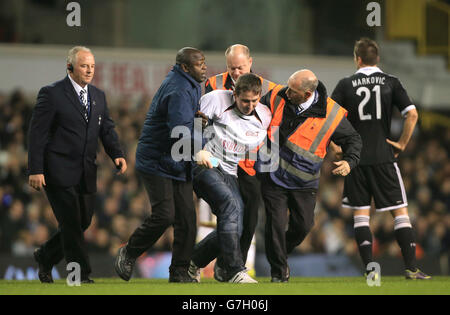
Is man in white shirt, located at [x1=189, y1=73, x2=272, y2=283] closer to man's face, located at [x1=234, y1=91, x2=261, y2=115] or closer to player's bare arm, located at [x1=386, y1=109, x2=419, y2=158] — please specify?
man's face, located at [x1=234, y1=91, x2=261, y2=115]

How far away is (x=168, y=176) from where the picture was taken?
7.57 meters

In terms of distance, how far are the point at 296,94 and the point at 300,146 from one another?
1.66 ft

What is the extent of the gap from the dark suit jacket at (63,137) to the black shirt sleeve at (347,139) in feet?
7.34

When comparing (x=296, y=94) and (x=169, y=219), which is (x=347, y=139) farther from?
(x=169, y=219)

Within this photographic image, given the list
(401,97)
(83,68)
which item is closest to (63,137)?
(83,68)

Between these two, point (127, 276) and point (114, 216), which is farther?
point (114, 216)

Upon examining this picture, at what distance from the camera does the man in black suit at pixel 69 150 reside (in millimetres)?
7457

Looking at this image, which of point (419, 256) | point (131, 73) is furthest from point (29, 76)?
point (419, 256)

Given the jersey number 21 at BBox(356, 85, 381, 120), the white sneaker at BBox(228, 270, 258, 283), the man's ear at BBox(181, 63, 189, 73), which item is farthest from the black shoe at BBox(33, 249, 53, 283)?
the jersey number 21 at BBox(356, 85, 381, 120)

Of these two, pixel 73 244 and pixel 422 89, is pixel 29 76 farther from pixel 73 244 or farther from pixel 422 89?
pixel 73 244

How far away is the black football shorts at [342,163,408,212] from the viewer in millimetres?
8617

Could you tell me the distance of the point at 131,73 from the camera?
17.6 metres

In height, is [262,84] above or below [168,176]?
above

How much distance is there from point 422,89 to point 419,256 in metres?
7.08
